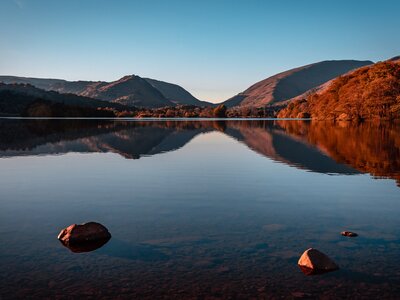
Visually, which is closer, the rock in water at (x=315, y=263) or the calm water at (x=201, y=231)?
the calm water at (x=201, y=231)

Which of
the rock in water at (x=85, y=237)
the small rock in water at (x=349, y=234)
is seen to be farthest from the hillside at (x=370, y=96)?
the rock in water at (x=85, y=237)

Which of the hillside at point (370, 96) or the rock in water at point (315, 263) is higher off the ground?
the hillside at point (370, 96)

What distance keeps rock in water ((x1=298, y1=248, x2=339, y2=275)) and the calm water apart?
27 centimetres

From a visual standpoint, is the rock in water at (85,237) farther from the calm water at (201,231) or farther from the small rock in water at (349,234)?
the small rock in water at (349,234)

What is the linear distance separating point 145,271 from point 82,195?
1233 centimetres

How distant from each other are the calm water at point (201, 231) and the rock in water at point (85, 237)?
353 millimetres

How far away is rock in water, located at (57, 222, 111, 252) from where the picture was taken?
45.4ft

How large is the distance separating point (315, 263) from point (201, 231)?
525 centimetres

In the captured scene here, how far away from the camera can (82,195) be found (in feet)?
74.5

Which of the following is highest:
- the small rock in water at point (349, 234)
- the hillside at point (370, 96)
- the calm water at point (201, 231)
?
the hillside at point (370, 96)

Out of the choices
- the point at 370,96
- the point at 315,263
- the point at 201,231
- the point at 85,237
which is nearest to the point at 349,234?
the point at 315,263

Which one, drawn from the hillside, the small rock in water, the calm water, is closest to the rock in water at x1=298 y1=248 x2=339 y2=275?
the calm water

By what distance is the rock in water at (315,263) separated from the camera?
38.0 ft

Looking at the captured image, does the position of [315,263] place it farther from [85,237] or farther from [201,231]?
[85,237]
